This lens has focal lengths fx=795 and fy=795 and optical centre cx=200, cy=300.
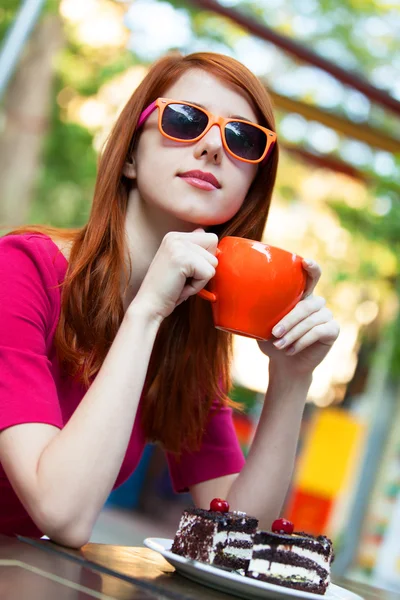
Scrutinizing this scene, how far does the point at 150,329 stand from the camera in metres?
1.35

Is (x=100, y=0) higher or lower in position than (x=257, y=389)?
higher

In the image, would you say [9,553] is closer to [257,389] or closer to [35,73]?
[35,73]

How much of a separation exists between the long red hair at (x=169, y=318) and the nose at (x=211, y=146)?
0.17 m

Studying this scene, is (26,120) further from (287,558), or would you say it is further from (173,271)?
(287,558)

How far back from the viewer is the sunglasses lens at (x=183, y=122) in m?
1.58

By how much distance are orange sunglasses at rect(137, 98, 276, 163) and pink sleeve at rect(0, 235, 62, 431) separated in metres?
0.35

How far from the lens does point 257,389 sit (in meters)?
12.1

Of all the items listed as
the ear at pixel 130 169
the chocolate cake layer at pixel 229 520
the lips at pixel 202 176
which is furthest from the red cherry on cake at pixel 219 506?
the ear at pixel 130 169

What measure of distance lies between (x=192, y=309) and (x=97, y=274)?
33 cm

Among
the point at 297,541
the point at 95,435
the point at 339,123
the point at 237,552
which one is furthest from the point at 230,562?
the point at 339,123

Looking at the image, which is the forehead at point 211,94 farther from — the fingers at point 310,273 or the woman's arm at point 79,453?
the woman's arm at point 79,453

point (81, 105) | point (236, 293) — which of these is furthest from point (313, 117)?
point (236, 293)

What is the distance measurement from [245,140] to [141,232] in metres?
0.30

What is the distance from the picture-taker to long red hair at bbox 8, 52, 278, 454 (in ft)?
5.19
